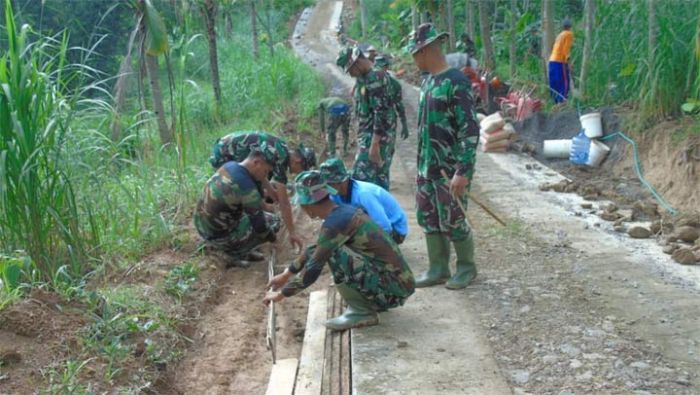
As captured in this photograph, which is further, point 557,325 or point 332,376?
point 557,325

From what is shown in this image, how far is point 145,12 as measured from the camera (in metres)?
8.51

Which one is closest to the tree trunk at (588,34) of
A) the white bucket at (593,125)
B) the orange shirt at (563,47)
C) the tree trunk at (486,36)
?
the orange shirt at (563,47)

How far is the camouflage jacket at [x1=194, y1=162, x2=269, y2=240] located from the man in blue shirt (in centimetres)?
129

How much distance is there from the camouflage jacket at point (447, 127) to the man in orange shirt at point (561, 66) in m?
7.34

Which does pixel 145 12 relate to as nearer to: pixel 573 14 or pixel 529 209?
pixel 529 209

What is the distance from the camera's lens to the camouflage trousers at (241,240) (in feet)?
21.0

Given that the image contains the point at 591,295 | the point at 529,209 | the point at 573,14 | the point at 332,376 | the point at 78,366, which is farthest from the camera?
the point at 573,14

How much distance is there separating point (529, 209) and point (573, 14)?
13.4 m

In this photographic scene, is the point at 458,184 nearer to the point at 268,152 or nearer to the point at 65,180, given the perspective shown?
the point at 268,152

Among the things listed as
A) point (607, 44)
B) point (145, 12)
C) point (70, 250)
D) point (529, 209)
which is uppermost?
point (145, 12)

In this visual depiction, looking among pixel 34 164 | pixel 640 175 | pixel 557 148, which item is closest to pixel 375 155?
pixel 34 164

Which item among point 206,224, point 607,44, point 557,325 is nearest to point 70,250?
point 206,224

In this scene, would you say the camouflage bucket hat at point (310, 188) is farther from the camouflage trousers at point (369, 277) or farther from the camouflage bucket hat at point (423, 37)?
the camouflage bucket hat at point (423, 37)

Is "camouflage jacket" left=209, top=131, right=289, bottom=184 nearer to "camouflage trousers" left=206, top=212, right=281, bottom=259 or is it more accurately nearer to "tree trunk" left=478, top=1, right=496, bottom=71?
"camouflage trousers" left=206, top=212, right=281, bottom=259
